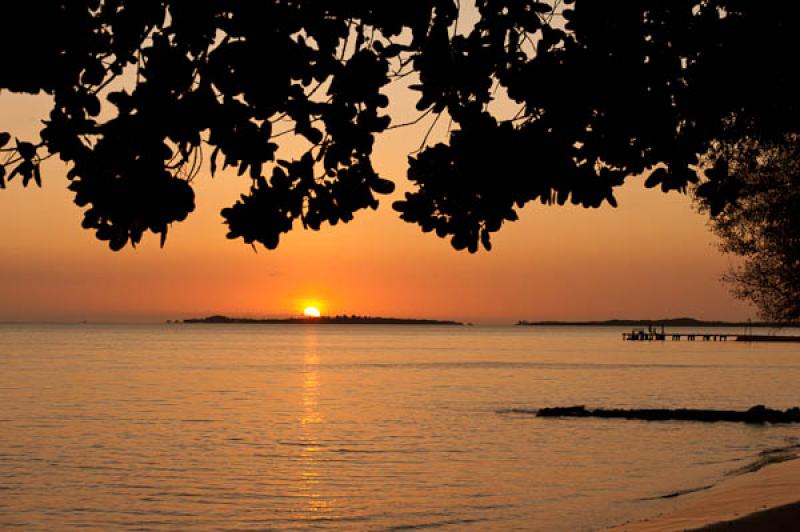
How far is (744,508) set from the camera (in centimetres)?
2038

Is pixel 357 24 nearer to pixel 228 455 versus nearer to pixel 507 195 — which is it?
pixel 507 195

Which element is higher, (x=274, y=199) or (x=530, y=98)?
(x=530, y=98)

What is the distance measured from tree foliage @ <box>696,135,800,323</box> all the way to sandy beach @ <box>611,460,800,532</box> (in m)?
4.08

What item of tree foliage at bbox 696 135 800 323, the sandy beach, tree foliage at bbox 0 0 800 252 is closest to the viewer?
tree foliage at bbox 0 0 800 252

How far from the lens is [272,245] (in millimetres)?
7465

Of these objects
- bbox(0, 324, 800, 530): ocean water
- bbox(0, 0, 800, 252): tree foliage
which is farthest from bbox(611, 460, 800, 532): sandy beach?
bbox(0, 0, 800, 252): tree foliage

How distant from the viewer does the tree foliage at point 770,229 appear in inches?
894

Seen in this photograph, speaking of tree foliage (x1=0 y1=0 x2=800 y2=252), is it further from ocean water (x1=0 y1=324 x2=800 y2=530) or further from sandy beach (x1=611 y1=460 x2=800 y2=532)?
ocean water (x1=0 y1=324 x2=800 y2=530)

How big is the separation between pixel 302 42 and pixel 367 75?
86 centimetres

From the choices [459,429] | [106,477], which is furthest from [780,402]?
[106,477]

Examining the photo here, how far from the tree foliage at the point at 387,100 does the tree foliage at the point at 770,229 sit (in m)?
13.9

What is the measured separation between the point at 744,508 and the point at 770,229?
6672 mm

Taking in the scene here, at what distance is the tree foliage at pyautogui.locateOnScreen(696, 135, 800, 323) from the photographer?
22.7 m

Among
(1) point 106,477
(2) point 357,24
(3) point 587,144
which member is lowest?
(1) point 106,477
